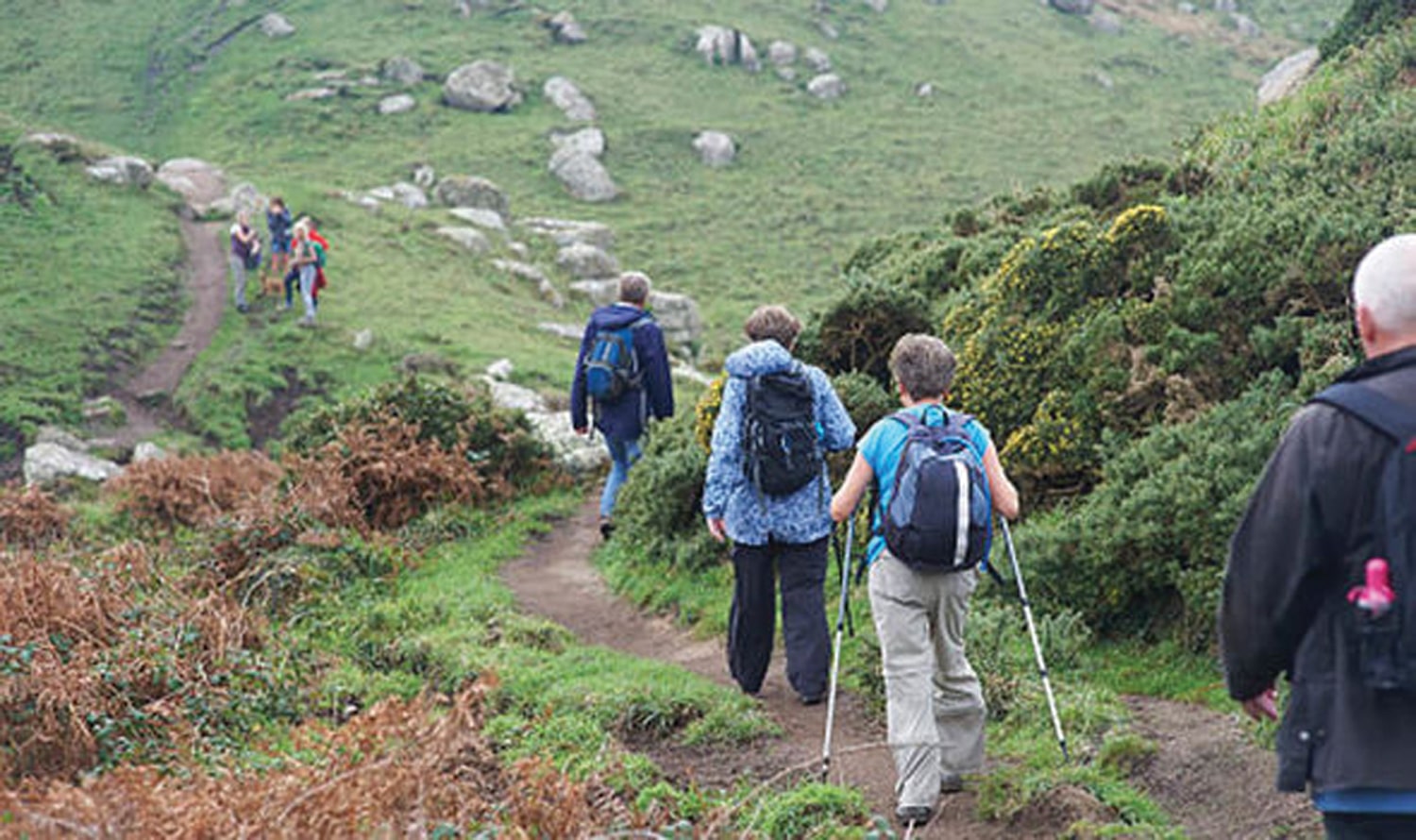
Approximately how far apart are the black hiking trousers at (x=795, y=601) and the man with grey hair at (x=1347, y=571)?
453 cm

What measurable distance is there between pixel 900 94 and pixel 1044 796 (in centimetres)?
5832

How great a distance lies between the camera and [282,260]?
30.8 meters

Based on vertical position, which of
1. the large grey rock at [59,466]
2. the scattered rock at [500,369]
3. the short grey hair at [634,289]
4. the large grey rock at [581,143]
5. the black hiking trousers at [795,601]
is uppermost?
the short grey hair at [634,289]

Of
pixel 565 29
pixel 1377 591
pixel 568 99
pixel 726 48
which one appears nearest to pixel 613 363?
pixel 1377 591

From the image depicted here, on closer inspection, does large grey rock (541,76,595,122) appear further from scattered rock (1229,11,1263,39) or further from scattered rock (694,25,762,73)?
scattered rock (1229,11,1263,39)

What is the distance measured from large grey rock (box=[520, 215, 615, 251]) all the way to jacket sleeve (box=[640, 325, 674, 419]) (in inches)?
1104

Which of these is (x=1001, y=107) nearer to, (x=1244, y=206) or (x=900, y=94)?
(x=900, y=94)

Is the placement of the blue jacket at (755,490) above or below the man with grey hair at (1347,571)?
below

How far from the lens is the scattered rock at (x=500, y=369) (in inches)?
960

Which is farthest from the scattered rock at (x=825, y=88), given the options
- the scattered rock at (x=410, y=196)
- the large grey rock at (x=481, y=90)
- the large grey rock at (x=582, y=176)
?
the scattered rock at (x=410, y=196)

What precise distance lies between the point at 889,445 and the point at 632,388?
21.0ft

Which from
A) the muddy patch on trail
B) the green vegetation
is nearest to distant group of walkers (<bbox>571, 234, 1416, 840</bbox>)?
the muddy patch on trail

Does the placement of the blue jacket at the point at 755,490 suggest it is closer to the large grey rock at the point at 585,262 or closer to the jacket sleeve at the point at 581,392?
the jacket sleeve at the point at 581,392

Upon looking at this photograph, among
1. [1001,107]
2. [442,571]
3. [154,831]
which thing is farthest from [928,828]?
[1001,107]
